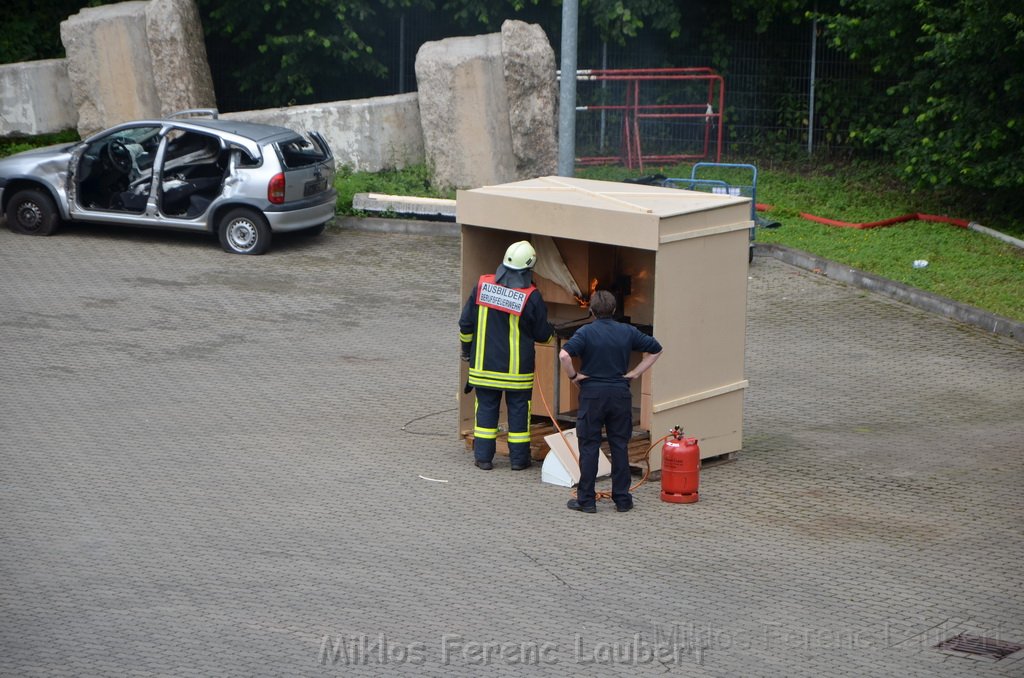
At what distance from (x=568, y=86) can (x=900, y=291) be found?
4.46 metres

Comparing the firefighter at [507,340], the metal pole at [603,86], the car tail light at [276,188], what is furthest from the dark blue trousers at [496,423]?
the metal pole at [603,86]

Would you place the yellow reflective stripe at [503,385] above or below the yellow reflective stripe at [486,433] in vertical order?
above

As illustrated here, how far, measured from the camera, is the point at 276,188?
16.0 metres

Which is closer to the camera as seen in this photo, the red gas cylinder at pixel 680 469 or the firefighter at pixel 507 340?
the red gas cylinder at pixel 680 469

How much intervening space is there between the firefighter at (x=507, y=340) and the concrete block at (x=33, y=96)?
14.5 metres

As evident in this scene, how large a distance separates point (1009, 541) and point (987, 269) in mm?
8400

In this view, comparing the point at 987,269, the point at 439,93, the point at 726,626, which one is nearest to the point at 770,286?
the point at 987,269

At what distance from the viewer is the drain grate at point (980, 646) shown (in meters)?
6.85

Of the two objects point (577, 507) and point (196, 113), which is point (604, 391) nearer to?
point (577, 507)

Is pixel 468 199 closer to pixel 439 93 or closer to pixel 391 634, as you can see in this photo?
pixel 391 634

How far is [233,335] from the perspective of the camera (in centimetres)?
1327

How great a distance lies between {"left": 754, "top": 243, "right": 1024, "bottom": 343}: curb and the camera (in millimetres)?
13969

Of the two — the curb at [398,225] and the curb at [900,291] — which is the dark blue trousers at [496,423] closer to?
the curb at [900,291]

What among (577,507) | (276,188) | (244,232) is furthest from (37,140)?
(577,507)
